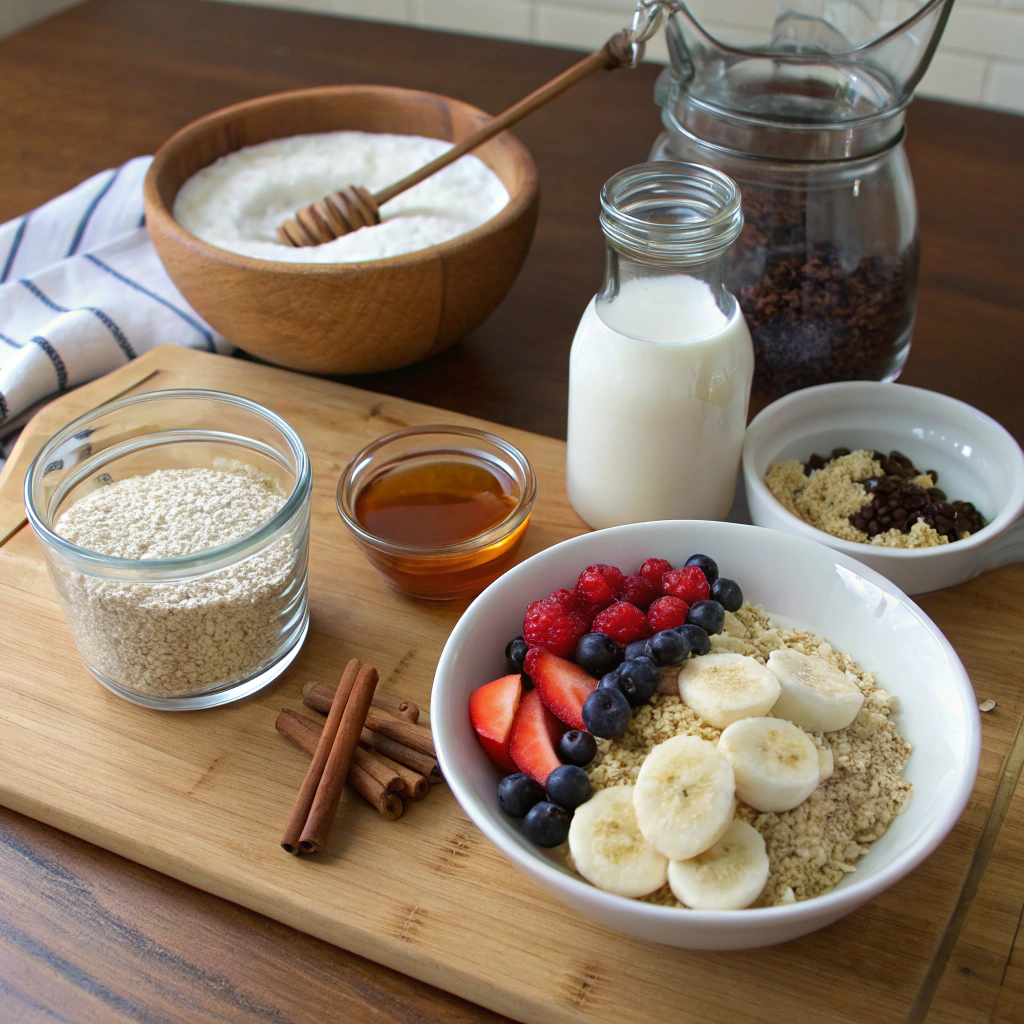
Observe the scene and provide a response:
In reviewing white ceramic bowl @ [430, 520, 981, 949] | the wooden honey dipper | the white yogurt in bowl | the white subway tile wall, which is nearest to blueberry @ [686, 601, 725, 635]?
white ceramic bowl @ [430, 520, 981, 949]

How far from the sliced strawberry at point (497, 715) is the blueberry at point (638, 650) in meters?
0.09

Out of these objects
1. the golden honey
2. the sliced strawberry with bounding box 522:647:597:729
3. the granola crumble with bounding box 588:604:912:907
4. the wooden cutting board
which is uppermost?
the sliced strawberry with bounding box 522:647:597:729

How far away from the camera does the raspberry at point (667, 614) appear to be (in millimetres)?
871

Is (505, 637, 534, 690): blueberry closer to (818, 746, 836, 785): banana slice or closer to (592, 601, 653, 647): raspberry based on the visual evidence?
(592, 601, 653, 647): raspberry

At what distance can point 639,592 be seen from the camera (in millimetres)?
909

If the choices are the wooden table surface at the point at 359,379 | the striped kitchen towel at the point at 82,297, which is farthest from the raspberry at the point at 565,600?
the striped kitchen towel at the point at 82,297

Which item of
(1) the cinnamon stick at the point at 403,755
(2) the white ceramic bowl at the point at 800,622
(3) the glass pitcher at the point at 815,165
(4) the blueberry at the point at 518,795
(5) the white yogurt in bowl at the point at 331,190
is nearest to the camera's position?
(2) the white ceramic bowl at the point at 800,622

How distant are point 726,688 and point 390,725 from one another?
0.30 metres

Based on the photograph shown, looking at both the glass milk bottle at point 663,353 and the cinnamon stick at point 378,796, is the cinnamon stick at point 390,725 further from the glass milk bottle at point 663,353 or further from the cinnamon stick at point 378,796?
the glass milk bottle at point 663,353

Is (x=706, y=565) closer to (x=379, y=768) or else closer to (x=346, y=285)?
(x=379, y=768)

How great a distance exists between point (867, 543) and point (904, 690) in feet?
0.64

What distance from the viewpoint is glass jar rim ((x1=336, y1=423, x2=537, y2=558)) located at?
1.00 metres

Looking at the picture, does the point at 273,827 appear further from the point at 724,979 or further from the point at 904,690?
the point at 904,690

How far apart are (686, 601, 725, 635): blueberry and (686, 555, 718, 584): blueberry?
0.06 meters
